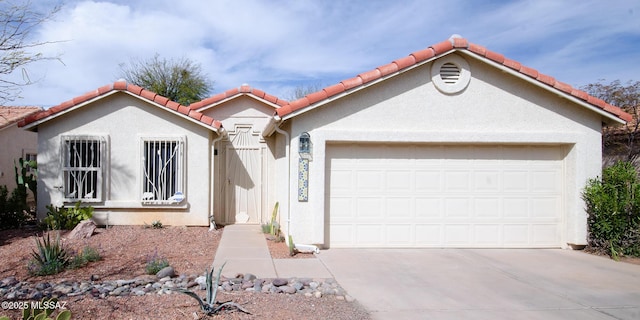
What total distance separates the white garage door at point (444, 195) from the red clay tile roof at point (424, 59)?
1166 millimetres

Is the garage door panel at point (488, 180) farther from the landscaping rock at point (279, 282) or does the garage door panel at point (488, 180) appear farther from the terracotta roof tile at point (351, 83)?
the landscaping rock at point (279, 282)

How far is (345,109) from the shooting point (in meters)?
9.74

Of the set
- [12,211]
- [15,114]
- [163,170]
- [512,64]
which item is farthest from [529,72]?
[15,114]

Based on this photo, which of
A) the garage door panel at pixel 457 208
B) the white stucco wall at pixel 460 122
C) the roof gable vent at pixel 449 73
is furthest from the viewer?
the garage door panel at pixel 457 208

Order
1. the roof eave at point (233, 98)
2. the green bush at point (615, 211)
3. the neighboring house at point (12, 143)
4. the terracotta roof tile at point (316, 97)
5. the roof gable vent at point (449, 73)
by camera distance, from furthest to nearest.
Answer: the neighboring house at point (12, 143), the roof eave at point (233, 98), the roof gable vent at point (449, 73), the green bush at point (615, 211), the terracotta roof tile at point (316, 97)

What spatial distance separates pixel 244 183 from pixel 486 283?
790cm

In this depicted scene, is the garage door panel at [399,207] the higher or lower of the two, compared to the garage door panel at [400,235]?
higher

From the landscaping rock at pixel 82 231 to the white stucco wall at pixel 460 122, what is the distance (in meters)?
4.52

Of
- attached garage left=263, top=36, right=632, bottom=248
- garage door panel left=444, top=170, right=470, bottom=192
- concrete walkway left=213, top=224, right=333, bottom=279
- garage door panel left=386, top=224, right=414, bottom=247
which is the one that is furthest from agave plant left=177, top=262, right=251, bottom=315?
garage door panel left=444, top=170, right=470, bottom=192

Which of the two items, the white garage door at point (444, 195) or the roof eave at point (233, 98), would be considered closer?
the white garage door at point (444, 195)

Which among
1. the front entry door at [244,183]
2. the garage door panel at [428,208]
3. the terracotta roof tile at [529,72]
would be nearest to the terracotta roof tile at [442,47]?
the terracotta roof tile at [529,72]

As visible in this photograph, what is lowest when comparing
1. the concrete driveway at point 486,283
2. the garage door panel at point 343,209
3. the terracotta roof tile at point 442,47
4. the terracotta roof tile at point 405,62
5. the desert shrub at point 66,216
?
the concrete driveway at point 486,283

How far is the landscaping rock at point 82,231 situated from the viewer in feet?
33.3

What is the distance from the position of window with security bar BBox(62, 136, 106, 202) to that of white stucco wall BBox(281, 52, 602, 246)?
5.30 m
